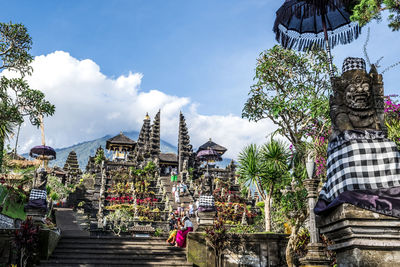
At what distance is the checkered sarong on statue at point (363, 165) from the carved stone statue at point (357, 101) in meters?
0.21

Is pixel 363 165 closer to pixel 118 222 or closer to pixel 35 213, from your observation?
pixel 35 213

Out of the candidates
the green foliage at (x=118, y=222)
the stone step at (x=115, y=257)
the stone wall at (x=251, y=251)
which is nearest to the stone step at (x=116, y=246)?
Answer: the stone step at (x=115, y=257)

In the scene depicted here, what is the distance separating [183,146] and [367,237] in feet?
147

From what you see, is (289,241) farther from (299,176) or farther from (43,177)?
(43,177)

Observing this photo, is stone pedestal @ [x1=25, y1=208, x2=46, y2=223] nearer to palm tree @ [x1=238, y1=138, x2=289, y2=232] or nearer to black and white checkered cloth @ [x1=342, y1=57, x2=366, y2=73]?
palm tree @ [x1=238, y1=138, x2=289, y2=232]

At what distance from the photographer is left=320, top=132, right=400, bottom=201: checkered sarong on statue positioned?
3.46 m

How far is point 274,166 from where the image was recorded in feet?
41.6

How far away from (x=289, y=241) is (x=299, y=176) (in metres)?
3.69

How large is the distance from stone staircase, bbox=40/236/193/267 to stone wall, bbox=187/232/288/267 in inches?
28.5

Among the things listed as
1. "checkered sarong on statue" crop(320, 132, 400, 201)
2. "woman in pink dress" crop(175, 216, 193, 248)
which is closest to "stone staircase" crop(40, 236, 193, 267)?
"woman in pink dress" crop(175, 216, 193, 248)

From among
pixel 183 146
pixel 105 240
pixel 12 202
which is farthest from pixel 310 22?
pixel 183 146

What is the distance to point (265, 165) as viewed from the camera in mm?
12781

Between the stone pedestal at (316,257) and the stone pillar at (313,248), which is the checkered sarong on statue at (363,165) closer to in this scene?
the stone pillar at (313,248)

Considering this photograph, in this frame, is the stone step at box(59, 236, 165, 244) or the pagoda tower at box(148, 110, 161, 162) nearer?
the stone step at box(59, 236, 165, 244)
